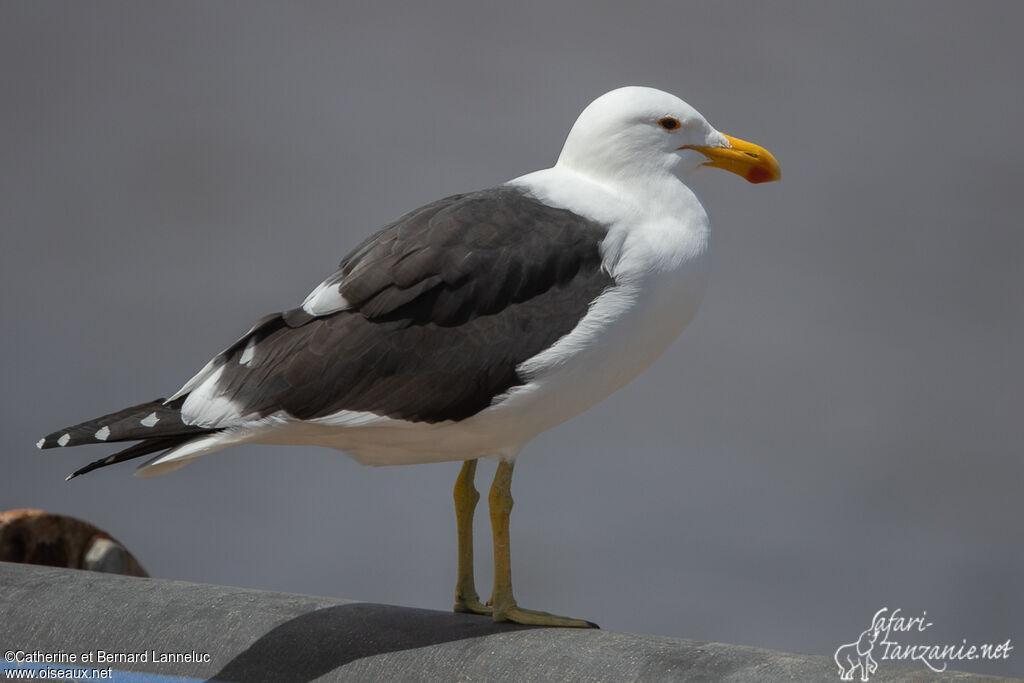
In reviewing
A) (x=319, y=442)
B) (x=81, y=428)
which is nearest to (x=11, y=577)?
(x=81, y=428)

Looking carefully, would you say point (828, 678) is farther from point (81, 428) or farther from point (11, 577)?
point (11, 577)

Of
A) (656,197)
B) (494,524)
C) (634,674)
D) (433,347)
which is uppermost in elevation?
(656,197)

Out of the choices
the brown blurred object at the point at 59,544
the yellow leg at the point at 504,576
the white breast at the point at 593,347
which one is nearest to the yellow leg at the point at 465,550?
the yellow leg at the point at 504,576

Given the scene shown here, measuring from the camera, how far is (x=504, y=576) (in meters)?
1.68

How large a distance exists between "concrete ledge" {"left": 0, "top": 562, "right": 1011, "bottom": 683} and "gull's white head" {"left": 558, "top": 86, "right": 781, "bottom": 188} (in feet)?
2.03

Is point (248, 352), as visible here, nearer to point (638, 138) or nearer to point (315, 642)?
point (315, 642)

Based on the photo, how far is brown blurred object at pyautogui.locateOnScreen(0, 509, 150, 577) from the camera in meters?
2.15

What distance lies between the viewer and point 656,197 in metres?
1.66

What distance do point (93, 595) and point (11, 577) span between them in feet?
0.50

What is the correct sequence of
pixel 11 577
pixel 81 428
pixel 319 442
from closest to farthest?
pixel 81 428
pixel 319 442
pixel 11 577

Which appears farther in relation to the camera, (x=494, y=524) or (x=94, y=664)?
(x=494, y=524)

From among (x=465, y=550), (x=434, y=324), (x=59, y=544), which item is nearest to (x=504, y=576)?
(x=465, y=550)

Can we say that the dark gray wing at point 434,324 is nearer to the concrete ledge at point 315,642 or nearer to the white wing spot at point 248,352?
the white wing spot at point 248,352

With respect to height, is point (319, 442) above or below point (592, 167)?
below
